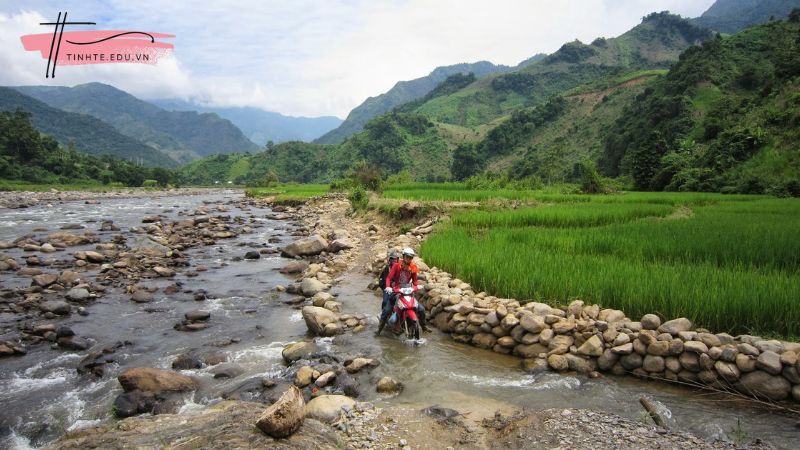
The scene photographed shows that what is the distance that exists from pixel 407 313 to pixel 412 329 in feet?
1.05

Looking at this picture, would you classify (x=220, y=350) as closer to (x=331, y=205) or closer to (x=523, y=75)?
(x=331, y=205)

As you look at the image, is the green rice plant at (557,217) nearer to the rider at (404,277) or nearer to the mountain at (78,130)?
the rider at (404,277)

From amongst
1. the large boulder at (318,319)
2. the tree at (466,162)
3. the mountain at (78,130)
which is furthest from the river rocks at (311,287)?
the mountain at (78,130)

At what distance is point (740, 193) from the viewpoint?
24.1 m

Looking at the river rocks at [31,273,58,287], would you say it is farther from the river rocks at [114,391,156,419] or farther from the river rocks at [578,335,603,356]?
the river rocks at [578,335,603,356]

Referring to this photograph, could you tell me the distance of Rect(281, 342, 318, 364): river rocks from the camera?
706cm

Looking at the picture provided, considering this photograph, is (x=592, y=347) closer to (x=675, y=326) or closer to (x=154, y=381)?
(x=675, y=326)

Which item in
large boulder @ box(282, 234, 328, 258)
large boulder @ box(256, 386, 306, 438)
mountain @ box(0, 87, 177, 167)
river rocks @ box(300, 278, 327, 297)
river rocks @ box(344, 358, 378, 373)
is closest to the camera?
large boulder @ box(256, 386, 306, 438)

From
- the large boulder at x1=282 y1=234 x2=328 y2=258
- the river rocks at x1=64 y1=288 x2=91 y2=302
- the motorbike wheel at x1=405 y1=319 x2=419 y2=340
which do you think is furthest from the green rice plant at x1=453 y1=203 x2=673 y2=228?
the river rocks at x1=64 y1=288 x2=91 y2=302

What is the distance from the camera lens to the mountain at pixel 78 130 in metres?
129

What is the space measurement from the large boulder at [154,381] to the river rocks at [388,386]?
8.79 feet

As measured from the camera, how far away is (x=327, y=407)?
5043 millimetres

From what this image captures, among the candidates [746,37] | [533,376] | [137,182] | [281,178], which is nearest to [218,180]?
[281,178]

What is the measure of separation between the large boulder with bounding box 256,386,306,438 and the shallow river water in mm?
1960
